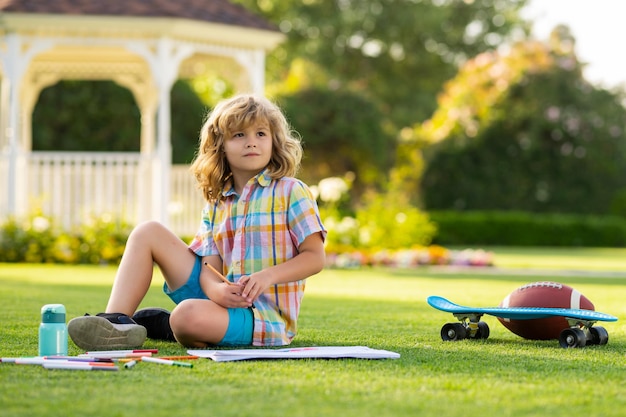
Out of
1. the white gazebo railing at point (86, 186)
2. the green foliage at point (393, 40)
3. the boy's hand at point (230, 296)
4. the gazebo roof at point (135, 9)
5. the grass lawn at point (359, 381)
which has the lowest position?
the grass lawn at point (359, 381)

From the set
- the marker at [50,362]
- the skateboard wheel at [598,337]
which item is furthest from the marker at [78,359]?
the skateboard wheel at [598,337]

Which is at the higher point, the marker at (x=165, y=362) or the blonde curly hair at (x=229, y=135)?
the blonde curly hair at (x=229, y=135)

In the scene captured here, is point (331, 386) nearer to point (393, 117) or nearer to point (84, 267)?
point (84, 267)

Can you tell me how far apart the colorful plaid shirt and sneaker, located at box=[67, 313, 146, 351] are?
1.54 ft

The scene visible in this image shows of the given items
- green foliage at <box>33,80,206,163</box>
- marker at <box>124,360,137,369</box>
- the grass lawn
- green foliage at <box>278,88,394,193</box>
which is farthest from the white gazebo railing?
green foliage at <box>278,88,394,193</box>

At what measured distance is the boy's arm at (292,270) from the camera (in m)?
4.01

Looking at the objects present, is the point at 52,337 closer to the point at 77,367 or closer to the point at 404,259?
the point at 77,367

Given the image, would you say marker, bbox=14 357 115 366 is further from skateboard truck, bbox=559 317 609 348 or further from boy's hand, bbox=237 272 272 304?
skateboard truck, bbox=559 317 609 348

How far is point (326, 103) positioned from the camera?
74.6 feet

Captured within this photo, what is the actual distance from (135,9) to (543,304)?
29.4ft

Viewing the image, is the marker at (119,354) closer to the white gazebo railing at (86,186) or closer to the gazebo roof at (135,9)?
the white gazebo railing at (86,186)

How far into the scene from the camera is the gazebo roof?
12391 mm

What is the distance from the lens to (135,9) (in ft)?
41.3

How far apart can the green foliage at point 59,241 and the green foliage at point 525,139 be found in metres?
11.2
